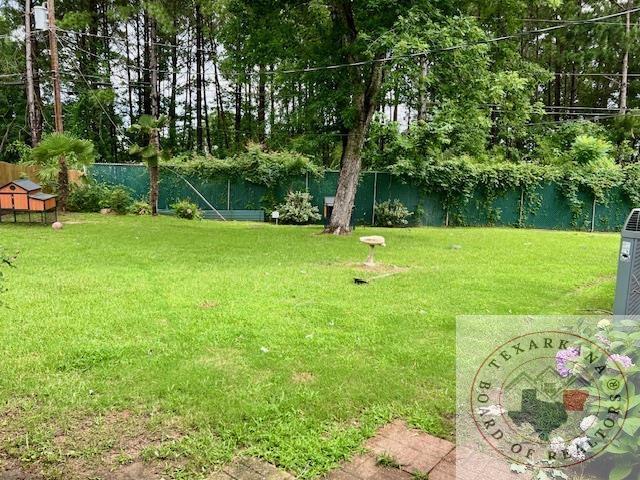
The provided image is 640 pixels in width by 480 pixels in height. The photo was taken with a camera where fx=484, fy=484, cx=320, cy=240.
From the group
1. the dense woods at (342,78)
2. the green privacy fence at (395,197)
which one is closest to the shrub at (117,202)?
the green privacy fence at (395,197)

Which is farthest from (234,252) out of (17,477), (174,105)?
(174,105)

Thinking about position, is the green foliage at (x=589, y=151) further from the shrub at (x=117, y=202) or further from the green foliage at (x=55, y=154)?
the green foliage at (x=55, y=154)

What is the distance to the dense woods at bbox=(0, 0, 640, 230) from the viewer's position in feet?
32.1

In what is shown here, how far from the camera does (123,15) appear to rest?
17484mm

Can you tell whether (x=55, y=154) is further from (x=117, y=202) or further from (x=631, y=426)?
(x=631, y=426)

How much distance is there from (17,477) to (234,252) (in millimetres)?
5787

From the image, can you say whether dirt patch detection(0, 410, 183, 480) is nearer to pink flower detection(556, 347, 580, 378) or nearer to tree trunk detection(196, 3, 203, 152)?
pink flower detection(556, 347, 580, 378)

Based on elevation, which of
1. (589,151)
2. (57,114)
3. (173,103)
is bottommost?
(589,151)

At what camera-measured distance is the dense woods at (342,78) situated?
32.1 feet

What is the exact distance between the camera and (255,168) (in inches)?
599

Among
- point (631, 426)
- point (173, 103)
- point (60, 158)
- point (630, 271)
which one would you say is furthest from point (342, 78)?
point (173, 103)

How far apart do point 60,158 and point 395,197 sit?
9.62 meters

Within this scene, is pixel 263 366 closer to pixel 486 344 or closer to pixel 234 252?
pixel 486 344

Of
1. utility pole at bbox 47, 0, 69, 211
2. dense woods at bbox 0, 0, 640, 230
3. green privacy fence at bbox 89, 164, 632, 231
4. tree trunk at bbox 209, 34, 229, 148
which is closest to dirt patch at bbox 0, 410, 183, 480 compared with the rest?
dense woods at bbox 0, 0, 640, 230
